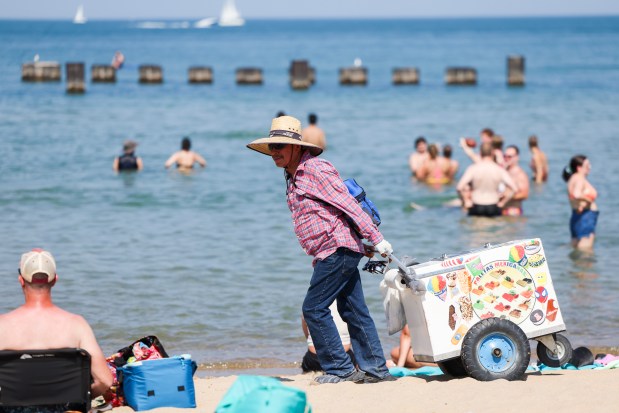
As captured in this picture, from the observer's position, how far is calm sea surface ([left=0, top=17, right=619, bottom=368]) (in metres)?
9.62

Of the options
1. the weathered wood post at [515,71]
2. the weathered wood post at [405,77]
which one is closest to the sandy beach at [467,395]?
the weathered wood post at [515,71]

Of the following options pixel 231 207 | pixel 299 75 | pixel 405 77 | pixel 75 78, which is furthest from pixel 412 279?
pixel 405 77

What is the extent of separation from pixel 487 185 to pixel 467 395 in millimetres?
8511

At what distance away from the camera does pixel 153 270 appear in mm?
11336

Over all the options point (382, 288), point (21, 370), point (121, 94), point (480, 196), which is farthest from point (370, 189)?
point (121, 94)

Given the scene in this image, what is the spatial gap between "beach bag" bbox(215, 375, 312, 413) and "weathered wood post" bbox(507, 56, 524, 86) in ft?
144

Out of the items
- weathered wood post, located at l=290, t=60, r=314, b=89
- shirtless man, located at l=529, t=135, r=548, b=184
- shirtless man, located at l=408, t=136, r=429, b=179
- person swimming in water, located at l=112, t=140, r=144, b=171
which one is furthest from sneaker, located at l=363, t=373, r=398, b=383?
weathered wood post, located at l=290, t=60, r=314, b=89

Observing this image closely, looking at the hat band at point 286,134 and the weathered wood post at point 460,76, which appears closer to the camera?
the hat band at point 286,134

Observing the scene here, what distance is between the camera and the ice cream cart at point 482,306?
18.9 feet

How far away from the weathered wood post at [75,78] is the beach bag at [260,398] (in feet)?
125

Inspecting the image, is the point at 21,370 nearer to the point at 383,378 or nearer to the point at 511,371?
the point at 383,378

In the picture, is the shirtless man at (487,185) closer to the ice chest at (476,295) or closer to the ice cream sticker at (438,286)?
the ice chest at (476,295)

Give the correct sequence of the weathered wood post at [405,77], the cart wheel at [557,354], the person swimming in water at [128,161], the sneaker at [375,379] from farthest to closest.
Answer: the weathered wood post at [405,77], the person swimming in water at [128,161], the cart wheel at [557,354], the sneaker at [375,379]

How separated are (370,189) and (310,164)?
12.4m
